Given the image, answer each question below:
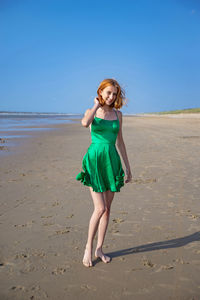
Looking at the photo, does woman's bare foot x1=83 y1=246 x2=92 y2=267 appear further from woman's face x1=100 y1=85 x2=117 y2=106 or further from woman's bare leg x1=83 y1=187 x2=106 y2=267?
woman's face x1=100 y1=85 x2=117 y2=106

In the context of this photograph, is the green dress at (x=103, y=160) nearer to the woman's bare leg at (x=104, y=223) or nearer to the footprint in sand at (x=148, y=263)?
the woman's bare leg at (x=104, y=223)

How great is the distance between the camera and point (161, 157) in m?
9.08

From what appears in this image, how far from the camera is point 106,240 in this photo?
142 inches

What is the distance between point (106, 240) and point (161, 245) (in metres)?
0.68

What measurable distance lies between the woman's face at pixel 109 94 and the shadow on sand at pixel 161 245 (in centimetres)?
169

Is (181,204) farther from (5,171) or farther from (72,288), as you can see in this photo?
(5,171)

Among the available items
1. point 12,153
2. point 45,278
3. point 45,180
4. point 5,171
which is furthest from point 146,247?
point 12,153

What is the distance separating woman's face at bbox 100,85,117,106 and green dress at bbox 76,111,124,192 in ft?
0.66

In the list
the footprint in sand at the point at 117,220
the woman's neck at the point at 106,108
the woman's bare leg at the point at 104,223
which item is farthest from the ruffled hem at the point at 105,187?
the footprint in sand at the point at 117,220

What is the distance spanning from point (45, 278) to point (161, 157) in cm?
687

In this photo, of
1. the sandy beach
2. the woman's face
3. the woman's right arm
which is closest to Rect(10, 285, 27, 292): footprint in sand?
the sandy beach

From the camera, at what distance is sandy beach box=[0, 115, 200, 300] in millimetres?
2598

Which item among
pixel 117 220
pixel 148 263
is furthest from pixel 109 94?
pixel 117 220

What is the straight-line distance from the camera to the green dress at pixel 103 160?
286 cm
